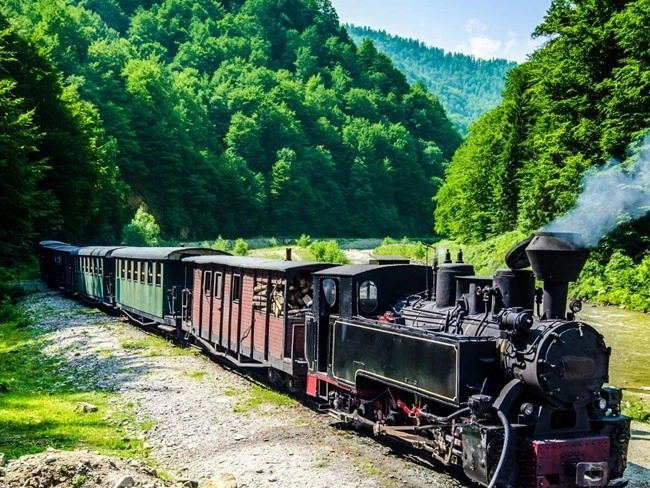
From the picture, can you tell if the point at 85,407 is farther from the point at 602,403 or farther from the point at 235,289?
the point at 602,403

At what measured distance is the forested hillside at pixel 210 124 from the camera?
124ft

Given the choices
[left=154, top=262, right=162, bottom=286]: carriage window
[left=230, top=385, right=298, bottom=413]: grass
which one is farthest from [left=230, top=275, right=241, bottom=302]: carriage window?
[left=154, top=262, right=162, bottom=286]: carriage window

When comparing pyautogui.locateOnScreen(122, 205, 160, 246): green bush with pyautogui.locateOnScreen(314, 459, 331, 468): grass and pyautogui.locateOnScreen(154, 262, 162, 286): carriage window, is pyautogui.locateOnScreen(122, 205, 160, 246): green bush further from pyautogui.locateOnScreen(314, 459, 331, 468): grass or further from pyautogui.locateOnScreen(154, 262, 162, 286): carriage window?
pyautogui.locateOnScreen(314, 459, 331, 468): grass

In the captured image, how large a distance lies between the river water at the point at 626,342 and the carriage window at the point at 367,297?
7354 millimetres

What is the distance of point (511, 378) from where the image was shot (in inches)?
300

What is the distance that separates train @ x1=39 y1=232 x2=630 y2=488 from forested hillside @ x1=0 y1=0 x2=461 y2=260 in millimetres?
13464

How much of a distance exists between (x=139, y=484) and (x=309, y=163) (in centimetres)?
7651

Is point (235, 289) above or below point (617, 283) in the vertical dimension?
above

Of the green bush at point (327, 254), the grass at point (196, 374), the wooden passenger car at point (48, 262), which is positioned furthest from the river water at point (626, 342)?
the wooden passenger car at point (48, 262)

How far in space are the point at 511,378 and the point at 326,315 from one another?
3914mm

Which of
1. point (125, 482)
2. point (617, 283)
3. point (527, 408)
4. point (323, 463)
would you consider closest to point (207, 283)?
point (323, 463)

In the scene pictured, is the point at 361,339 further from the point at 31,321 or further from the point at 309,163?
the point at 309,163

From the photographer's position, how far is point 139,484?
674 centimetres

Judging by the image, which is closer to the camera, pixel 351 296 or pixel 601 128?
pixel 351 296
